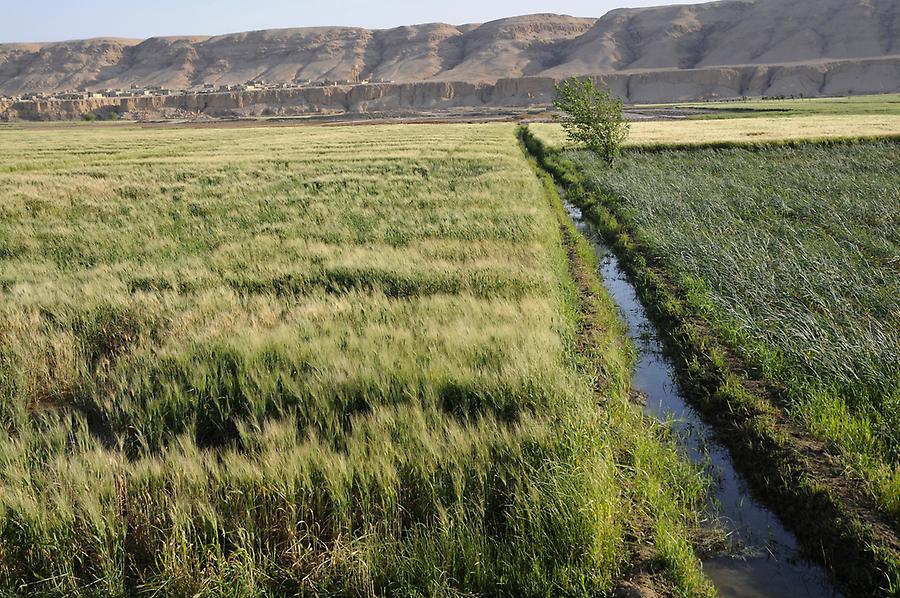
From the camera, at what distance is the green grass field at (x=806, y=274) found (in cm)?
526

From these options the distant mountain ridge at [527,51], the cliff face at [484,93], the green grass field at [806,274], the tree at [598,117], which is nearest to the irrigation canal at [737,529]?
the green grass field at [806,274]

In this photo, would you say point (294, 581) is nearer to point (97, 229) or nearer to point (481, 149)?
point (97, 229)

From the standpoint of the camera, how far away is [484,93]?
125750 millimetres

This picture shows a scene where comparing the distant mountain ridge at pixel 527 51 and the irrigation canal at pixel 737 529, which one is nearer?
the irrigation canal at pixel 737 529

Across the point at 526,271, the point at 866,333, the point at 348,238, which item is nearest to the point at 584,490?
the point at 866,333

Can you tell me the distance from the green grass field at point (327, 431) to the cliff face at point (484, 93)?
112592 millimetres

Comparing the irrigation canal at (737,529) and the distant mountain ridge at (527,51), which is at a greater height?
the distant mountain ridge at (527,51)

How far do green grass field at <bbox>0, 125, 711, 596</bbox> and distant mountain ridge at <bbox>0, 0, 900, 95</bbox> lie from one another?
13805 centimetres

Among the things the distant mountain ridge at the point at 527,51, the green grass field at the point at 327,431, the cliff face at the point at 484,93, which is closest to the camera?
the green grass field at the point at 327,431

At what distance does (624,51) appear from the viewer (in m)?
164

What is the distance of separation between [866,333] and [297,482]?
238 inches

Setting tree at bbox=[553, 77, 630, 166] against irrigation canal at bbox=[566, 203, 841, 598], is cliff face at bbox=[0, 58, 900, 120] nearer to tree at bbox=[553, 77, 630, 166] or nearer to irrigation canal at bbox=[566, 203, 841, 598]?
tree at bbox=[553, 77, 630, 166]

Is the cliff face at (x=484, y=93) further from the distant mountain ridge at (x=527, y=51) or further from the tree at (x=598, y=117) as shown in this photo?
the tree at (x=598, y=117)

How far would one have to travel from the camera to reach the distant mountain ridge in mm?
140375
